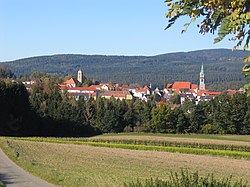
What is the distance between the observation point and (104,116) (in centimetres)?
9812

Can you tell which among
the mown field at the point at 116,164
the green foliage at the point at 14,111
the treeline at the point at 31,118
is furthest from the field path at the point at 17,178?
the treeline at the point at 31,118

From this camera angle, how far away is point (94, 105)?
105 metres

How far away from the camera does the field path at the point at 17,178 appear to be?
19.7m

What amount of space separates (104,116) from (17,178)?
7632 cm

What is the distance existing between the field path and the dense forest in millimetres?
57538

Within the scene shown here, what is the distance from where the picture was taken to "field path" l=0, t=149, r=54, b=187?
64.7 feet

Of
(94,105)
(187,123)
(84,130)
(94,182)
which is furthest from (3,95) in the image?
(94,182)

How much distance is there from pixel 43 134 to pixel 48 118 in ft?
14.5

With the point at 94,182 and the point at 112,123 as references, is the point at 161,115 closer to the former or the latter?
the point at 112,123

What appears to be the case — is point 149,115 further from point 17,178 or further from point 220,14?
point 220,14

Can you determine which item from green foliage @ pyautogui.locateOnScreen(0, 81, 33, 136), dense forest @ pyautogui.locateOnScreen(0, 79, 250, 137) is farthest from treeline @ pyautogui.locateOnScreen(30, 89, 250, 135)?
green foliage @ pyautogui.locateOnScreen(0, 81, 33, 136)

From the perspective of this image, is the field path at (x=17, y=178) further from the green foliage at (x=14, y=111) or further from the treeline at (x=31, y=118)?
the treeline at (x=31, y=118)

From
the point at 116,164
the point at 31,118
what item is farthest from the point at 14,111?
the point at 116,164

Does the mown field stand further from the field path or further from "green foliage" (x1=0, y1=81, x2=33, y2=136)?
"green foliage" (x1=0, y1=81, x2=33, y2=136)
